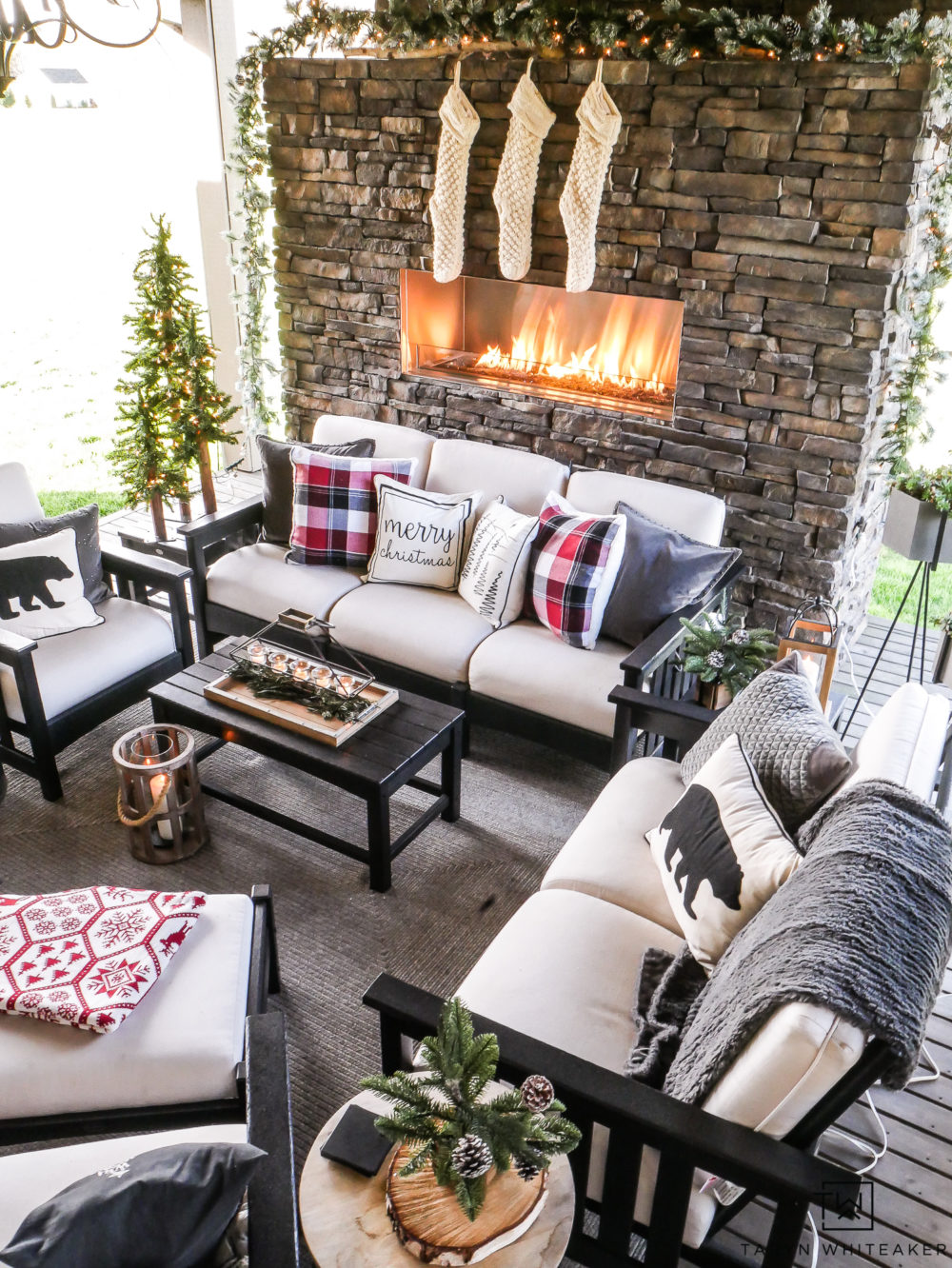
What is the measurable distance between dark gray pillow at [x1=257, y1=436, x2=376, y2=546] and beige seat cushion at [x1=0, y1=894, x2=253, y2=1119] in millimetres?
2178

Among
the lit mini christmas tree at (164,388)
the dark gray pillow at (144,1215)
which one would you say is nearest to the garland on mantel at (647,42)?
the lit mini christmas tree at (164,388)

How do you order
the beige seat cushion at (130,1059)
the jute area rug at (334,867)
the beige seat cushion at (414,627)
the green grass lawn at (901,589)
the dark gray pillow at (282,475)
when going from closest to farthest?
the beige seat cushion at (130,1059)
the jute area rug at (334,867)
the beige seat cushion at (414,627)
the dark gray pillow at (282,475)
the green grass lawn at (901,589)

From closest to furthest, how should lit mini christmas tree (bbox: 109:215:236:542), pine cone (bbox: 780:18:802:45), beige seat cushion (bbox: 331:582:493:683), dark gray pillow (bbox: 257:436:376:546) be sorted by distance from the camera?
pine cone (bbox: 780:18:802:45) → beige seat cushion (bbox: 331:582:493:683) → dark gray pillow (bbox: 257:436:376:546) → lit mini christmas tree (bbox: 109:215:236:542)

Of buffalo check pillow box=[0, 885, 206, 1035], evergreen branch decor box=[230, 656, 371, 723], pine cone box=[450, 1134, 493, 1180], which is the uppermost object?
pine cone box=[450, 1134, 493, 1180]

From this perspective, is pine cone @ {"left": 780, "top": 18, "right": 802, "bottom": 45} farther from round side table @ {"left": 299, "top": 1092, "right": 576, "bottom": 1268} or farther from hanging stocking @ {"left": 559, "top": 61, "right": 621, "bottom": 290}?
round side table @ {"left": 299, "top": 1092, "right": 576, "bottom": 1268}

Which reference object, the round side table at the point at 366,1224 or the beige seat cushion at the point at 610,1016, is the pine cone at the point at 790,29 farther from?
the round side table at the point at 366,1224

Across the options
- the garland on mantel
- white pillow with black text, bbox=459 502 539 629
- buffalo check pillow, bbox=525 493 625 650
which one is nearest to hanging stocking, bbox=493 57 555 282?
the garland on mantel

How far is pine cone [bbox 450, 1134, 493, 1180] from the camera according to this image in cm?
131

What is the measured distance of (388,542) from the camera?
3.48m

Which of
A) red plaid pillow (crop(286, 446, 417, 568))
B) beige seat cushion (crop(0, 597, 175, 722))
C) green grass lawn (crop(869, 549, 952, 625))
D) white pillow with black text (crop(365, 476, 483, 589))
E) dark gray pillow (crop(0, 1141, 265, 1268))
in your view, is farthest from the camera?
green grass lawn (crop(869, 549, 952, 625))

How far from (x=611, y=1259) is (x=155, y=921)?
41.1 inches

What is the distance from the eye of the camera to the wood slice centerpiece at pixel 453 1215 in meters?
1.34

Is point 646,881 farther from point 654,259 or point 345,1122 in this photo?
point 654,259

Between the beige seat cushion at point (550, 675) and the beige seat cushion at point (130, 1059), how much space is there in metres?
1.43
